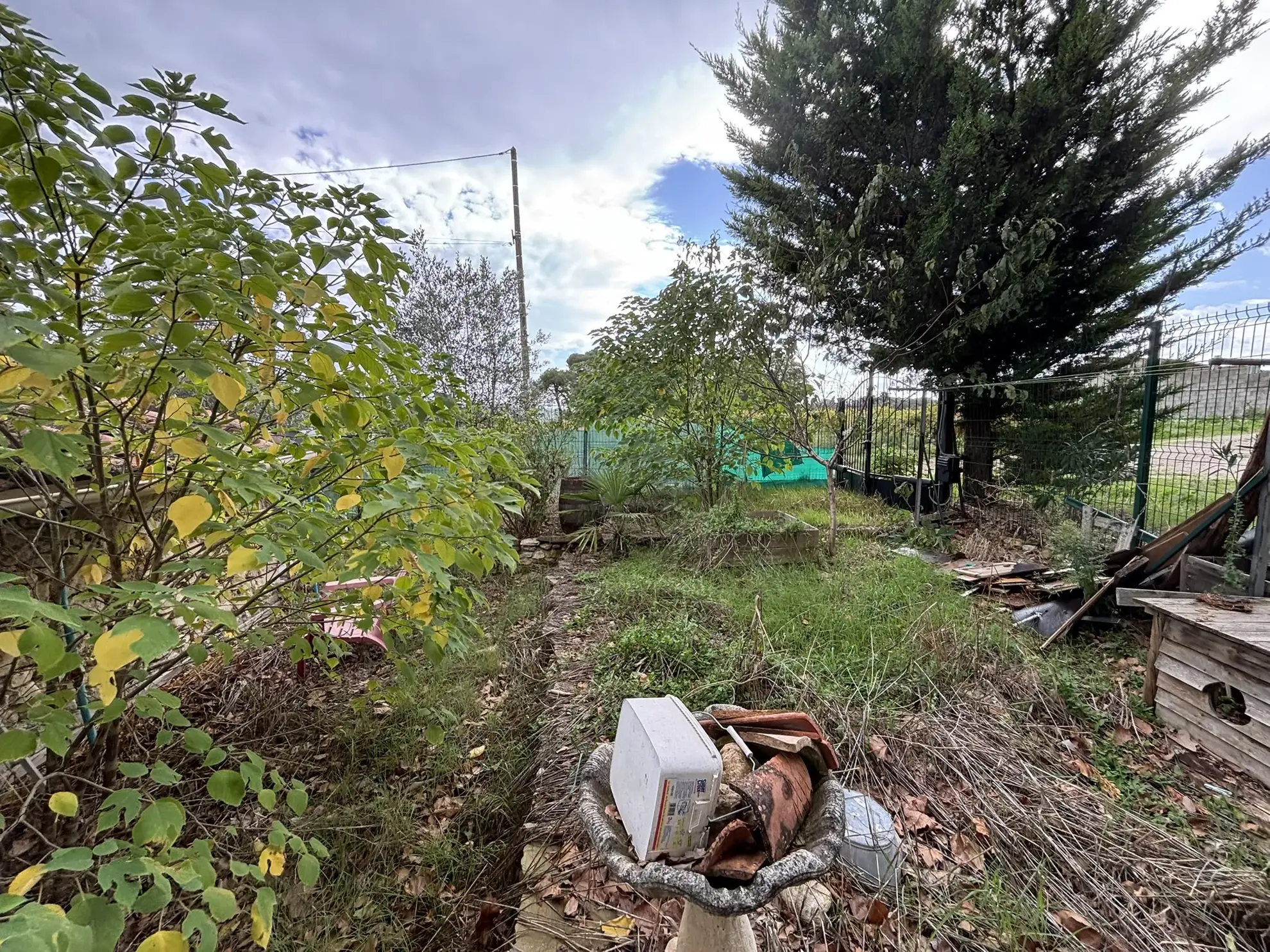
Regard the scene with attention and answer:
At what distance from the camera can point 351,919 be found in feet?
5.21

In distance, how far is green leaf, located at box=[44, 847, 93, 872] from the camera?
613mm

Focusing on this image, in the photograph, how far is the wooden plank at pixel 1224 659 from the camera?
6.23ft

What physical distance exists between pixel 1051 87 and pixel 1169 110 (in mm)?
1200

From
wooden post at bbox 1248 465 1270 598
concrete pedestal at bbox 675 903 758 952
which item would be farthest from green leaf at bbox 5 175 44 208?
wooden post at bbox 1248 465 1270 598

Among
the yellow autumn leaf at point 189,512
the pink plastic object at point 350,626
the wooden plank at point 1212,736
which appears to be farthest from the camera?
the wooden plank at point 1212,736

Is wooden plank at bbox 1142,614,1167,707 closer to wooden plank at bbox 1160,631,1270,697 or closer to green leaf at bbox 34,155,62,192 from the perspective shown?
wooden plank at bbox 1160,631,1270,697

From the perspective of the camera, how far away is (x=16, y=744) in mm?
737

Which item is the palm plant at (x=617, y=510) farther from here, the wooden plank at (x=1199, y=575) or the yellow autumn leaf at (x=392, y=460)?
the yellow autumn leaf at (x=392, y=460)

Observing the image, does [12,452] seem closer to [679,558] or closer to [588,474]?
[679,558]

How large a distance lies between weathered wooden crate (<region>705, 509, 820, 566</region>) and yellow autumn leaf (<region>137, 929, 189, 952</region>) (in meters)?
3.50

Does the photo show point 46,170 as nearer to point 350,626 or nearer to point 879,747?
point 879,747

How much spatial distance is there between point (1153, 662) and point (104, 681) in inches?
143

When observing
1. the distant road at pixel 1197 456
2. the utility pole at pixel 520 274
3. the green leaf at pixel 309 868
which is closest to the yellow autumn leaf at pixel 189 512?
the green leaf at pixel 309 868

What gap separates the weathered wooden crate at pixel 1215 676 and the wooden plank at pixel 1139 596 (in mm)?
38
